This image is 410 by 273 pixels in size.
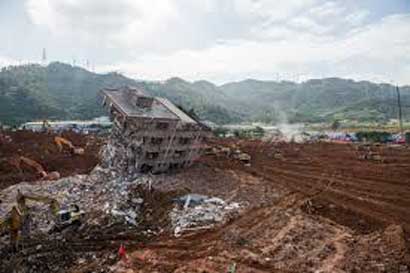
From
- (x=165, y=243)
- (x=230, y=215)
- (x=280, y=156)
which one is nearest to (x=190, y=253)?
(x=165, y=243)

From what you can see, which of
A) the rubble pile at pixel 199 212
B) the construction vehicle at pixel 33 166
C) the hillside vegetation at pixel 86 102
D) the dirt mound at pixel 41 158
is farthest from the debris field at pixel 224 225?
the hillside vegetation at pixel 86 102

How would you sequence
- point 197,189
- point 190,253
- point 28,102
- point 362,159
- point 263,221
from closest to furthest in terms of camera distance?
point 190,253 < point 263,221 < point 197,189 < point 362,159 < point 28,102

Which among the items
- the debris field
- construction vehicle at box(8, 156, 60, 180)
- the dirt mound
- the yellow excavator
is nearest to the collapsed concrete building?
the debris field

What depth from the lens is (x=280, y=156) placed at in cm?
2967

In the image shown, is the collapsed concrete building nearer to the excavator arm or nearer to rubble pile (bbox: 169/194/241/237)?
rubble pile (bbox: 169/194/241/237)

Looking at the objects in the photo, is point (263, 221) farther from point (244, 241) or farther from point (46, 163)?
point (46, 163)

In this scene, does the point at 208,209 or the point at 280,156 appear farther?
the point at 280,156

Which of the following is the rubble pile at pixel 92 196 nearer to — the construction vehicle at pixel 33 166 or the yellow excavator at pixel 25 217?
the yellow excavator at pixel 25 217

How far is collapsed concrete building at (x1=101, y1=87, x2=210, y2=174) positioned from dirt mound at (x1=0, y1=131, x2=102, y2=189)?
2804mm

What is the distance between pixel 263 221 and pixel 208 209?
5.63ft

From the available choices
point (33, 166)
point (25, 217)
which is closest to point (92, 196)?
point (25, 217)

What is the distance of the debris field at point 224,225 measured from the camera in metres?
10.2

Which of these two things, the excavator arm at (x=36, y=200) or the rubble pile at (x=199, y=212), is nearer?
the excavator arm at (x=36, y=200)

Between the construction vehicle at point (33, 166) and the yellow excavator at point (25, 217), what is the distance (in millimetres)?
4941
